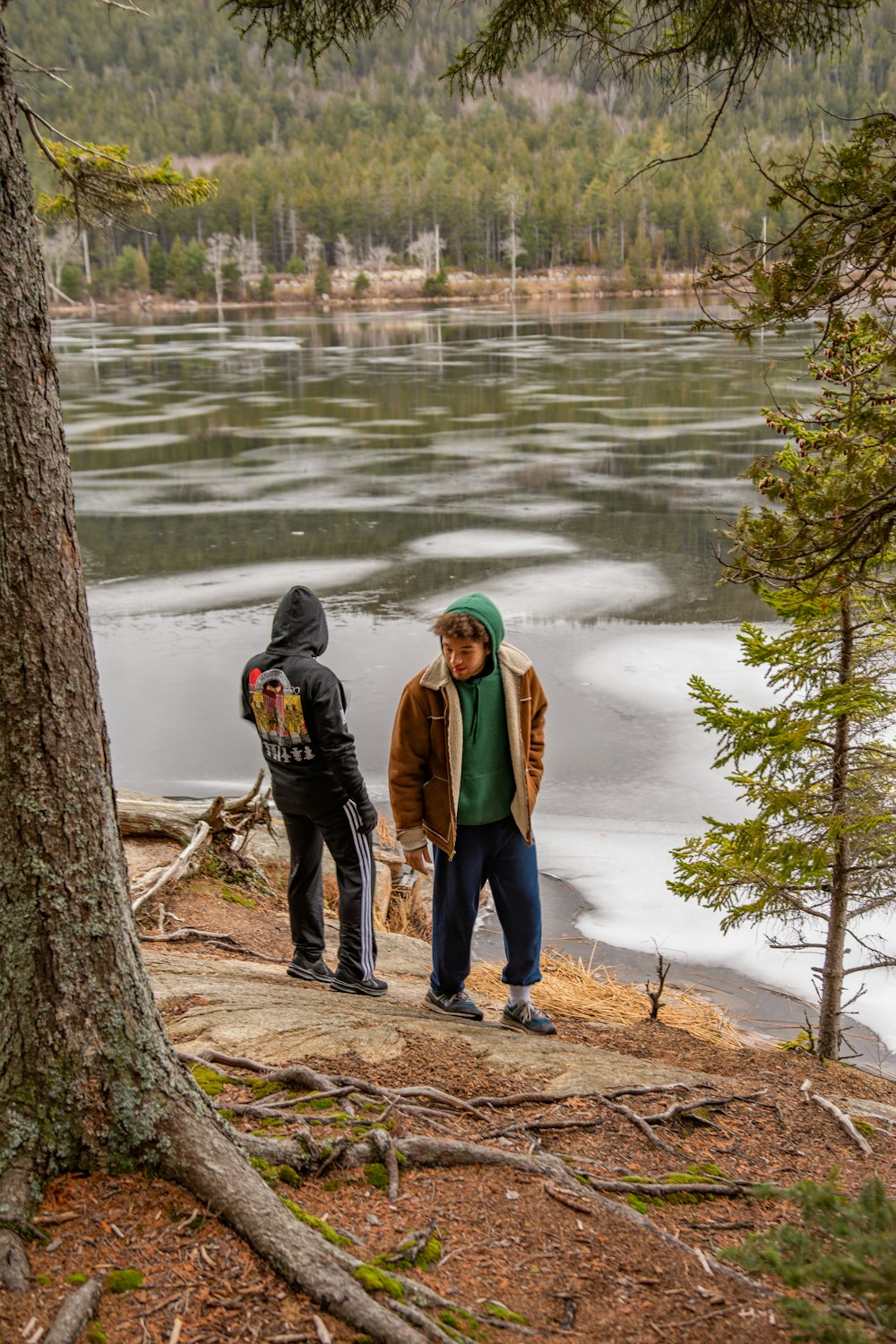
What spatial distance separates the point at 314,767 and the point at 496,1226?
7.29ft

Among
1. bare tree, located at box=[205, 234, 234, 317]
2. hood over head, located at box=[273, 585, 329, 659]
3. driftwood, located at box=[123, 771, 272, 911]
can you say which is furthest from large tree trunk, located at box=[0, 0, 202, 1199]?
bare tree, located at box=[205, 234, 234, 317]

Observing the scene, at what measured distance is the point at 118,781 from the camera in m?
9.03

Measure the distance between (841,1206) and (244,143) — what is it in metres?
194

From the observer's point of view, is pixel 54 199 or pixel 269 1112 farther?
pixel 54 199

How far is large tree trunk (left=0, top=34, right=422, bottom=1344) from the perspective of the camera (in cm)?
244

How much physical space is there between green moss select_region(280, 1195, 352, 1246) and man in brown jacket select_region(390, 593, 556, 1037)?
1.73 metres

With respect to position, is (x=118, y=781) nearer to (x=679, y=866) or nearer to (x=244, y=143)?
(x=679, y=866)

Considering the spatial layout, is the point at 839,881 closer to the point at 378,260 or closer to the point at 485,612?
the point at 485,612

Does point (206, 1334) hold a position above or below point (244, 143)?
below

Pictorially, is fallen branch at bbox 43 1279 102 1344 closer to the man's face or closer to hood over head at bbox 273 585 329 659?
the man's face

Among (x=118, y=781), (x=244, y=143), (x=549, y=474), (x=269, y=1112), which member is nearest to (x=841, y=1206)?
(x=269, y=1112)

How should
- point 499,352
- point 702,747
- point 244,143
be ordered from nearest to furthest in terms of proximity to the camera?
point 702,747 < point 499,352 < point 244,143

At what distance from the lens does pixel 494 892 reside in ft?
14.8

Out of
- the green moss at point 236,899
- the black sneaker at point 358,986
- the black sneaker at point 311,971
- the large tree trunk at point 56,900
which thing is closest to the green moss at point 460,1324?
the large tree trunk at point 56,900
